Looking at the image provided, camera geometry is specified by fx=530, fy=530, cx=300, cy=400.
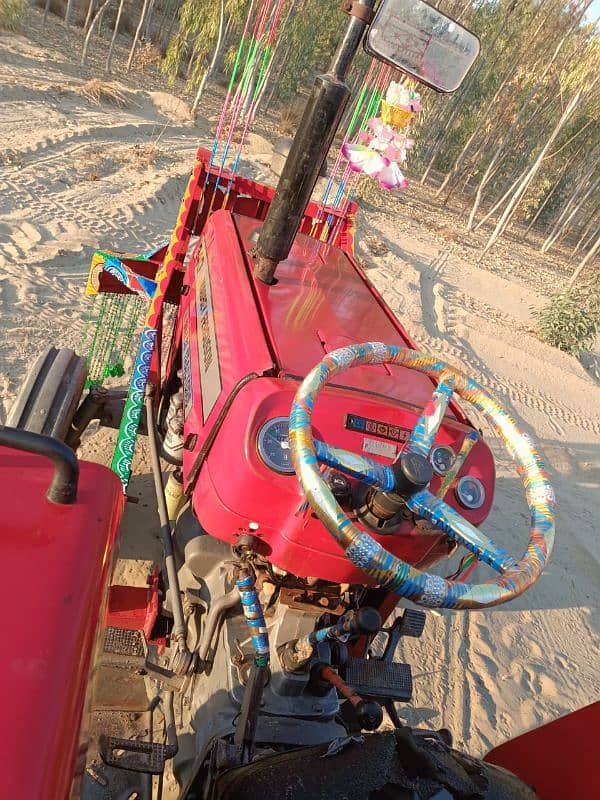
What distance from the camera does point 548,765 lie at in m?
1.45

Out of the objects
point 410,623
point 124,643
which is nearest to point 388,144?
point 410,623

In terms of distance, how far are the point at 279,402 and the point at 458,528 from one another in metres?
0.67

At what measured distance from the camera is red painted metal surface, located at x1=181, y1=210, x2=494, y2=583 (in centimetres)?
173

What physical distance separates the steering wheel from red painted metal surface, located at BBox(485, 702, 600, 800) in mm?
460

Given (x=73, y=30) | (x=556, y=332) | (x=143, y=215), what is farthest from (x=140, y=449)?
(x=73, y=30)

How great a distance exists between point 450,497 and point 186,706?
1.34 m

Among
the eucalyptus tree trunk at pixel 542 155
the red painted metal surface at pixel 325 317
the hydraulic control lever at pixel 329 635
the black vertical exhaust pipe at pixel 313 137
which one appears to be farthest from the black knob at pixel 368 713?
the eucalyptus tree trunk at pixel 542 155

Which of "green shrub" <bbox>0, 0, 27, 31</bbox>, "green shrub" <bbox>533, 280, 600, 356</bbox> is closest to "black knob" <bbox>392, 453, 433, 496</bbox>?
"green shrub" <bbox>533, 280, 600, 356</bbox>

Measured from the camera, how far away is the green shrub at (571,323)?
356 inches

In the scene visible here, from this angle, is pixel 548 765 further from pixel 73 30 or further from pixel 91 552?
pixel 73 30

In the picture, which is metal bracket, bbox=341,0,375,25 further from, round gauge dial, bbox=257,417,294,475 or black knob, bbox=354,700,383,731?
black knob, bbox=354,700,383,731

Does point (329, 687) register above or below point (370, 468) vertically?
below

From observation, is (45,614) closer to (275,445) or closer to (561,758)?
(275,445)

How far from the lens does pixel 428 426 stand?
63.1 inches
